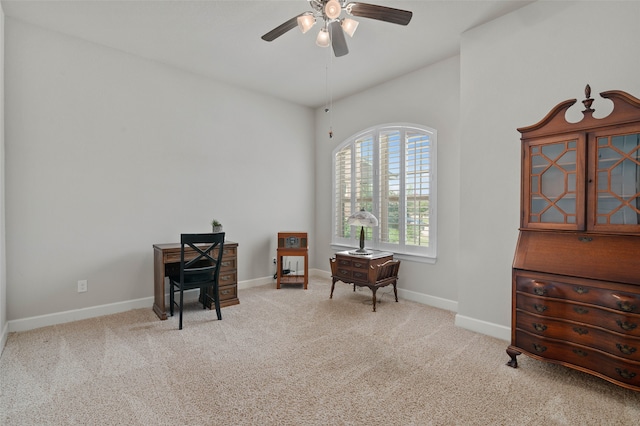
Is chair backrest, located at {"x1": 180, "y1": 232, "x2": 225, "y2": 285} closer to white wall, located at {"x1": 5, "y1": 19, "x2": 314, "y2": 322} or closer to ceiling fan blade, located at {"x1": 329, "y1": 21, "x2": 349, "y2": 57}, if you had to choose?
white wall, located at {"x1": 5, "y1": 19, "x2": 314, "y2": 322}

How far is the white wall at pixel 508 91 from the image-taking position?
2.41 m

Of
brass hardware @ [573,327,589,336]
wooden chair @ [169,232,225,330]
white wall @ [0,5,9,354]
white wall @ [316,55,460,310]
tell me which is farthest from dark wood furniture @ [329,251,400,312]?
white wall @ [0,5,9,354]

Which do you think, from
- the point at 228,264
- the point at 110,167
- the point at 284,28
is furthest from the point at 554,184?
the point at 110,167

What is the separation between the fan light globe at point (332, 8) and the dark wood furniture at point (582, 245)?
169cm

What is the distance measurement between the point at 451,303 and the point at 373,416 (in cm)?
229

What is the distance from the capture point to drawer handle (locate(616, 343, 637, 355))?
1896 millimetres

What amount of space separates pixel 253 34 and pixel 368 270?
9.37ft

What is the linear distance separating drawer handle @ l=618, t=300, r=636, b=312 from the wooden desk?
3.54 meters

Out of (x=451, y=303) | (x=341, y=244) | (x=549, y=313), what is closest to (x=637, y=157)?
(x=549, y=313)

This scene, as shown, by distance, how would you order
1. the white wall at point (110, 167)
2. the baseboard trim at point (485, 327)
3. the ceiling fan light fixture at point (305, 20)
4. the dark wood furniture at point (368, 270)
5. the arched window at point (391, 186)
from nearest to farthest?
the ceiling fan light fixture at point (305, 20), the baseboard trim at point (485, 327), the white wall at point (110, 167), the dark wood furniture at point (368, 270), the arched window at point (391, 186)

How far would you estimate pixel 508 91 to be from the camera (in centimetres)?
293

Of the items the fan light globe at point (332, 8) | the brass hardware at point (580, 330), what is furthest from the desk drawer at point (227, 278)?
the brass hardware at point (580, 330)

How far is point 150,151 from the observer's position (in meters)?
3.86

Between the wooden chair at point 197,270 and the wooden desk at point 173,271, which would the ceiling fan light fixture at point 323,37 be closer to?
the wooden chair at point 197,270
